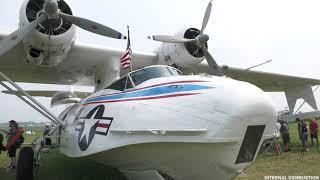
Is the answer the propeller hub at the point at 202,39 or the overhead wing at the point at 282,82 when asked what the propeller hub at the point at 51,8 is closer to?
the propeller hub at the point at 202,39

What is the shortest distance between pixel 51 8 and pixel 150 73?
9.06ft

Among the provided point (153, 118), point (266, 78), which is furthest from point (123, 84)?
point (266, 78)

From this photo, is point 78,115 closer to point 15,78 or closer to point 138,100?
point 138,100

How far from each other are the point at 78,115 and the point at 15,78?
15.4ft

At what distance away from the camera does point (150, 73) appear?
220 inches

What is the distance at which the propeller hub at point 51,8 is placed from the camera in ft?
22.0

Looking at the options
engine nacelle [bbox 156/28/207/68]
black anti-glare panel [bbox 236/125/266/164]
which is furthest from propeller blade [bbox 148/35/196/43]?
black anti-glare panel [bbox 236/125/266/164]

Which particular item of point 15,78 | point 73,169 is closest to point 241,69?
point 73,169

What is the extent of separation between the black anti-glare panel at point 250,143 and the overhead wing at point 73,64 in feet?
16.8

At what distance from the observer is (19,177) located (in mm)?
6977

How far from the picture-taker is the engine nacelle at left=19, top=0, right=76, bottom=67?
23.5 feet

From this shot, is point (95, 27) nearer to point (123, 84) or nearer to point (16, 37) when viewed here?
point (16, 37)

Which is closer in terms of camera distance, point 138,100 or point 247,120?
point 247,120

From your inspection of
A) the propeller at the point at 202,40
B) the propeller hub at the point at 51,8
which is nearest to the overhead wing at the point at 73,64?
the propeller at the point at 202,40
